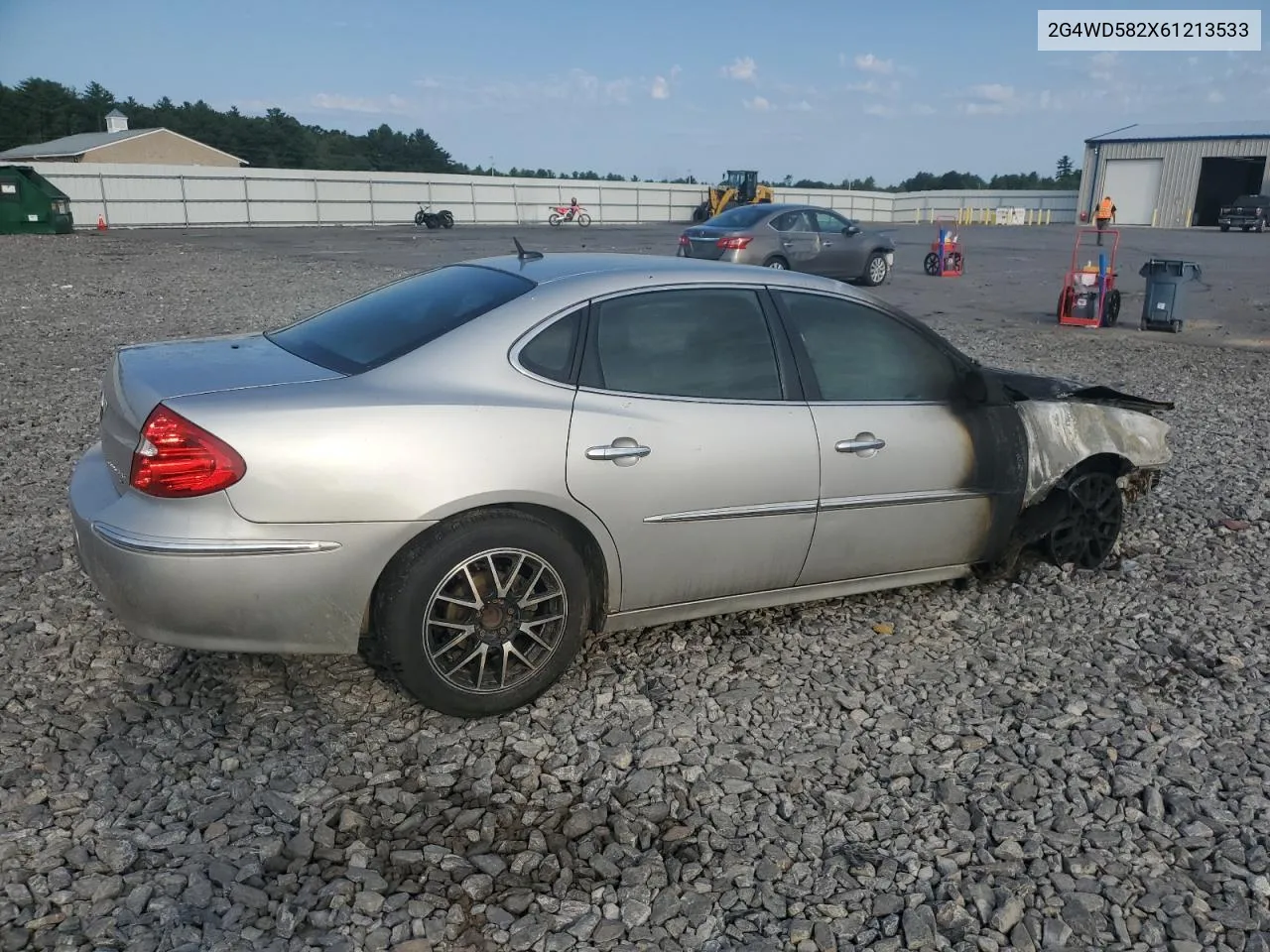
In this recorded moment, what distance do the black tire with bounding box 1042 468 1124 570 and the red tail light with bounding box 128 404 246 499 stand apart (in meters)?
3.69

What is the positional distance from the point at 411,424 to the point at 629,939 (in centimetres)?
164

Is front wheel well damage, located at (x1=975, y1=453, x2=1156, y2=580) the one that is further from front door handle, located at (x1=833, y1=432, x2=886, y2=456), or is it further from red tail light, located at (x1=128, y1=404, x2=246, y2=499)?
red tail light, located at (x1=128, y1=404, x2=246, y2=499)

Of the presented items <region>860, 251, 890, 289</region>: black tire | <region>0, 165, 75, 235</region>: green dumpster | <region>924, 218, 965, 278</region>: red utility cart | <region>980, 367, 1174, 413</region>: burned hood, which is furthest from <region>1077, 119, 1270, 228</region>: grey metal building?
<region>980, 367, 1174, 413</region>: burned hood

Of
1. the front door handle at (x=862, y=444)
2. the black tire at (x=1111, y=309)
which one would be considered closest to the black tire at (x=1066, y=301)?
the black tire at (x=1111, y=309)

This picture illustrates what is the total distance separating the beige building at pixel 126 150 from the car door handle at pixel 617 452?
59323mm

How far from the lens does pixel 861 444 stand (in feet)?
13.0

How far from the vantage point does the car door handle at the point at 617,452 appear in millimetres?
3424

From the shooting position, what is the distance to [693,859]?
2.82 metres

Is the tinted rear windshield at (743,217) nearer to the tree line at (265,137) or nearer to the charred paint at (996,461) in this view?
the charred paint at (996,461)

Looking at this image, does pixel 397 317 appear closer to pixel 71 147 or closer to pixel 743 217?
pixel 743 217

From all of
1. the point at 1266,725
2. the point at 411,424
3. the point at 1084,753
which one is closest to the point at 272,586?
the point at 411,424

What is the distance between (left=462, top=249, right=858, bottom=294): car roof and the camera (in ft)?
12.6

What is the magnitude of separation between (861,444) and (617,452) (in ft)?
3.55

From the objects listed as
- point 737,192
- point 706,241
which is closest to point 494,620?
point 706,241
